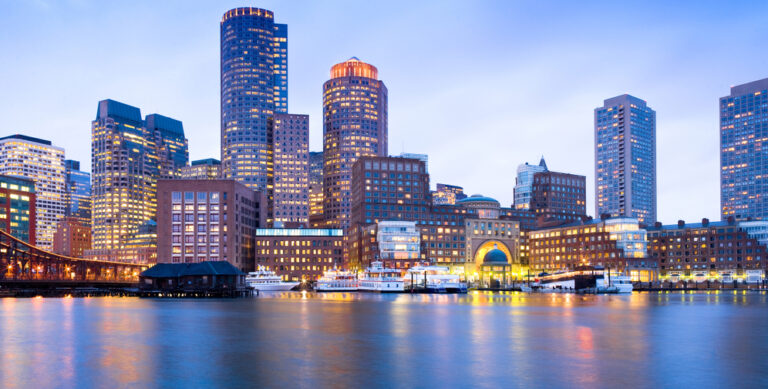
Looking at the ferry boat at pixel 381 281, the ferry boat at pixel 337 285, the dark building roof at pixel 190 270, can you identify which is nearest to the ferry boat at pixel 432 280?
the ferry boat at pixel 381 281

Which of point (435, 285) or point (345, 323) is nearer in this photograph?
point (345, 323)

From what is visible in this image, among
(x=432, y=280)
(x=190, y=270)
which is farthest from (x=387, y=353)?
(x=432, y=280)

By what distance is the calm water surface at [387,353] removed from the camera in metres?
35.3

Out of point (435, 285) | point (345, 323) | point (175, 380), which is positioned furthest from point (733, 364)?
point (435, 285)

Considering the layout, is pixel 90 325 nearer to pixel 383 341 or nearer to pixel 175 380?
pixel 383 341

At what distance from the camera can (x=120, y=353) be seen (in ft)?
150

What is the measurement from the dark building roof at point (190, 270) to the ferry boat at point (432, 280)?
47.0m

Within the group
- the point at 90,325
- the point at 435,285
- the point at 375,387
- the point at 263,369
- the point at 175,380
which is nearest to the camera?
the point at 375,387

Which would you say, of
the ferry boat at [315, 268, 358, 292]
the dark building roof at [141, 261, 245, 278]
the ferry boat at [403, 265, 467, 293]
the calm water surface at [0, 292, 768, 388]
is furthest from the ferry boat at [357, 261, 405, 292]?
the calm water surface at [0, 292, 768, 388]

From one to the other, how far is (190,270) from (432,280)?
6429 centimetres

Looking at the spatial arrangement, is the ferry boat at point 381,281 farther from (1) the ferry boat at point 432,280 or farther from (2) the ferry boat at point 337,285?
(1) the ferry boat at point 432,280

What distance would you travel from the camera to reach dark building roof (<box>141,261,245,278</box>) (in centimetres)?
17388

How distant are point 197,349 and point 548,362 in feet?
78.3

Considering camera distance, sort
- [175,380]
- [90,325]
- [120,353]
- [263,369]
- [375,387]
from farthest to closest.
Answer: [90,325] < [120,353] < [263,369] < [175,380] < [375,387]
